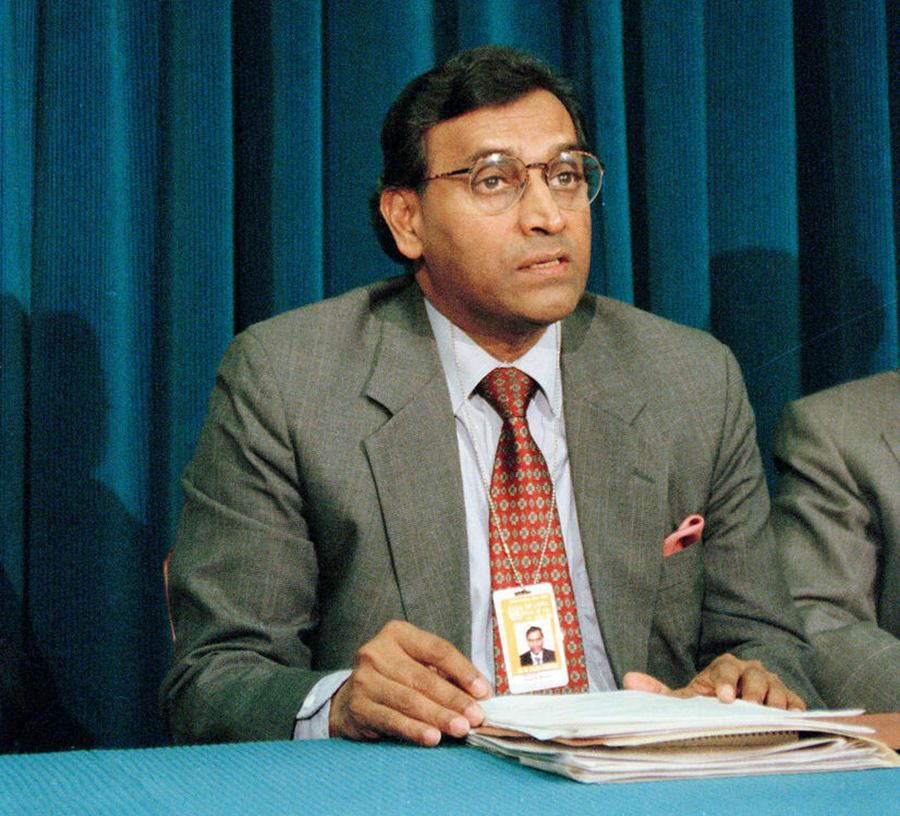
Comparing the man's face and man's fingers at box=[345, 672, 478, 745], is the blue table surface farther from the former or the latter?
the man's face

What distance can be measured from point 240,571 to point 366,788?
0.73 m

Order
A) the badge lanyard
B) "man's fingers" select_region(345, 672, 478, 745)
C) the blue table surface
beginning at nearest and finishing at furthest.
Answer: the blue table surface
"man's fingers" select_region(345, 672, 478, 745)
the badge lanyard

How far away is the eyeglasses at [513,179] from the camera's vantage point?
174 centimetres

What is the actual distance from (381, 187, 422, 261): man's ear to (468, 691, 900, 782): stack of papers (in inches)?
43.6

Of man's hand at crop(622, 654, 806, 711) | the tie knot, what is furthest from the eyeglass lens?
man's hand at crop(622, 654, 806, 711)

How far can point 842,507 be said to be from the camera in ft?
6.12

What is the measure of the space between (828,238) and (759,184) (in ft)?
0.73

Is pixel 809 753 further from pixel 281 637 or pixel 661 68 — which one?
pixel 661 68

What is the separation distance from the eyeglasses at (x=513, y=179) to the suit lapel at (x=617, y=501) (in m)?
0.28

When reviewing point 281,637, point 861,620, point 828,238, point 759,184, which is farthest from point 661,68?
point 281,637

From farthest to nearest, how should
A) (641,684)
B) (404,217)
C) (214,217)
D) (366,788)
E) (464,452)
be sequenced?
(214,217) → (404,217) → (464,452) → (641,684) → (366,788)

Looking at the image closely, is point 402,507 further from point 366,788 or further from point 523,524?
point 366,788

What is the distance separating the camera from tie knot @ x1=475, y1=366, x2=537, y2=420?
1694mm

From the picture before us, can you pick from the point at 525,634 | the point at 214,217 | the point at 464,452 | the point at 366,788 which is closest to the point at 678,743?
the point at 366,788
